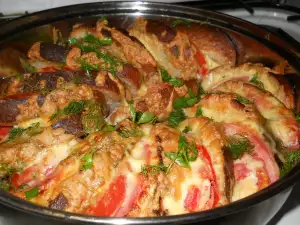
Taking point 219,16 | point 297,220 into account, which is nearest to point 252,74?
point 219,16

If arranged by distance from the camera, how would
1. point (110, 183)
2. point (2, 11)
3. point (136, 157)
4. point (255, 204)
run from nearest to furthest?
point (255, 204), point (110, 183), point (136, 157), point (2, 11)

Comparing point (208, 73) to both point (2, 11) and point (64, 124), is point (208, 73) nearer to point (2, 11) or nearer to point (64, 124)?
point (64, 124)

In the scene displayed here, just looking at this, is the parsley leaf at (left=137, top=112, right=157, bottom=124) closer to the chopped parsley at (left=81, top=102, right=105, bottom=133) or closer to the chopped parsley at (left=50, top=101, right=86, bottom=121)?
the chopped parsley at (left=81, top=102, right=105, bottom=133)

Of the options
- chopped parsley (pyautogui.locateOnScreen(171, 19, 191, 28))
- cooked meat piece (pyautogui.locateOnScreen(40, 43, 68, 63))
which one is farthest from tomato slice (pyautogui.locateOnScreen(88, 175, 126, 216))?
chopped parsley (pyautogui.locateOnScreen(171, 19, 191, 28))

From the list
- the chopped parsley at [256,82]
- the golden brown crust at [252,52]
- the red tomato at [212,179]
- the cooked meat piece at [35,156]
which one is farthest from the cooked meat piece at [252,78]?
the cooked meat piece at [35,156]

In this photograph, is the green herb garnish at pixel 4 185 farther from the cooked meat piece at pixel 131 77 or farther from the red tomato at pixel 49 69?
the cooked meat piece at pixel 131 77
